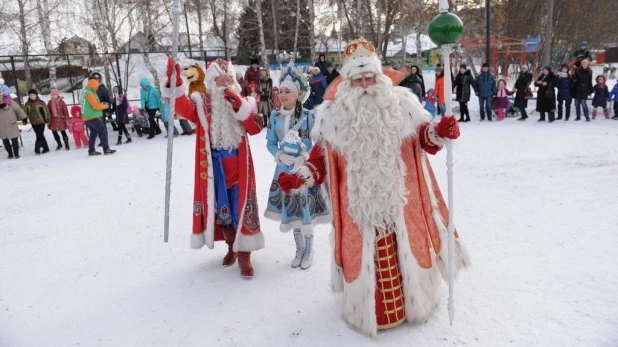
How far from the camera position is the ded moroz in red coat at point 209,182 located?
3.97 meters

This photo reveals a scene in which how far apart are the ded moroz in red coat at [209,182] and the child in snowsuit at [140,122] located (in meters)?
9.28

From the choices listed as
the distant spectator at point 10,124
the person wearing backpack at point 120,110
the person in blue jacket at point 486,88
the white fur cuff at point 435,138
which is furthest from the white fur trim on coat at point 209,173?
the person in blue jacket at point 486,88

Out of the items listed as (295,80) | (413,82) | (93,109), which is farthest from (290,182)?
(413,82)

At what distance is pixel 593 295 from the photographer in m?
3.34

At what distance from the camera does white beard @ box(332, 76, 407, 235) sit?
2.86 m

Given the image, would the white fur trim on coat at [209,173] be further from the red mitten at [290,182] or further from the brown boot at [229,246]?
the red mitten at [290,182]

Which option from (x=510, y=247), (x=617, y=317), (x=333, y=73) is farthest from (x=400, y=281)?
(x=333, y=73)

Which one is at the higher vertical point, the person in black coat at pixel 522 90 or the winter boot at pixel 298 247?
the person in black coat at pixel 522 90

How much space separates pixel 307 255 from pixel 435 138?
74.2 inches

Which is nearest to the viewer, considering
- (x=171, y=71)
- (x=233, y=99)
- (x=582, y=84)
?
(x=171, y=71)

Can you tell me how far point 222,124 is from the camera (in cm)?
395

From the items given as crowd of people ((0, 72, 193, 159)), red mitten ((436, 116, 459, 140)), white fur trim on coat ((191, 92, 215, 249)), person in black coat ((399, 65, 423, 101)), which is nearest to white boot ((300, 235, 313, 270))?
white fur trim on coat ((191, 92, 215, 249))

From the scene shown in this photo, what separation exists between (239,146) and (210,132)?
283 millimetres

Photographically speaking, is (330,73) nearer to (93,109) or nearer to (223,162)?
(93,109)
